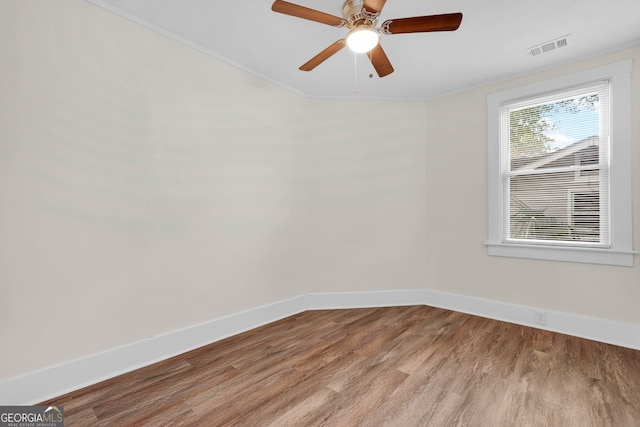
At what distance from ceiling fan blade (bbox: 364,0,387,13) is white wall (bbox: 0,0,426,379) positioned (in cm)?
160

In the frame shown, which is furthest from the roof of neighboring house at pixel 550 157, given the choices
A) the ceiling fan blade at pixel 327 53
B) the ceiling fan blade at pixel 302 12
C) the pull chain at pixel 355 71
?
the ceiling fan blade at pixel 302 12

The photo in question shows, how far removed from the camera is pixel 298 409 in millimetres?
1721

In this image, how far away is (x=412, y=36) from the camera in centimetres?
239

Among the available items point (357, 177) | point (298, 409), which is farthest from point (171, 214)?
point (357, 177)

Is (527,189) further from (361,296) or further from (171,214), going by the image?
(171,214)

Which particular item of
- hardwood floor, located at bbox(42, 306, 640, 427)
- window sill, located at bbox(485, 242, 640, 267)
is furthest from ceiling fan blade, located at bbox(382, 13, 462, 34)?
window sill, located at bbox(485, 242, 640, 267)

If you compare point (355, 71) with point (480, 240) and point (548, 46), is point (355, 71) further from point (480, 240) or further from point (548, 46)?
point (480, 240)

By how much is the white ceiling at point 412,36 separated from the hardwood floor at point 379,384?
100 inches

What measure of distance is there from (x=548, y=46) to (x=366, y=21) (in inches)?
72.9

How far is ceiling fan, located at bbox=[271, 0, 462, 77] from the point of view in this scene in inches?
64.9

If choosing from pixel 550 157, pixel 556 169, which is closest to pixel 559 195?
pixel 556 169

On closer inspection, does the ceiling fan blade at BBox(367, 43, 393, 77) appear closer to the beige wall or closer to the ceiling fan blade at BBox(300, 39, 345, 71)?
the ceiling fan blade at BBox(300, 39, 345, 71)

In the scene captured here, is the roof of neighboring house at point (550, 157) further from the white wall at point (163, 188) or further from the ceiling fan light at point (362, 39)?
the ceiling fan light at point (362, 39)

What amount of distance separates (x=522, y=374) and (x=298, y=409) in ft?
5.16
